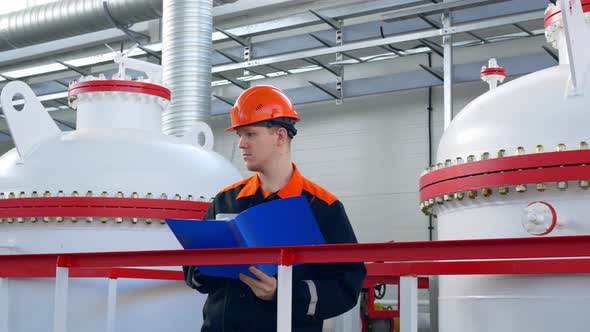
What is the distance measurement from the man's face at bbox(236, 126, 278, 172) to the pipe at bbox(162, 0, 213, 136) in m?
4.66

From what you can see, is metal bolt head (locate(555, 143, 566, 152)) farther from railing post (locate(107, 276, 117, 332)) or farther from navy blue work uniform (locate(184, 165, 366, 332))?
railing post (locate(107, 276, 117, 332))

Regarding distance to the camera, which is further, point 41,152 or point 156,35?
point 156,35

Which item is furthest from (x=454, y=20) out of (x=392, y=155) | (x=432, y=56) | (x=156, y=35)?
(x=156, y=35)

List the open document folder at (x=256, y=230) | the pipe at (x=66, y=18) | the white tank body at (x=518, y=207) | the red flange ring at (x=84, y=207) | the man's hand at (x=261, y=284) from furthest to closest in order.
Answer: the pipe at (x=66, y=18), the red flange ring at (x=84, y=207), the white tank body at (x=518, y=207), the man's hand at (x=261, y=284), the open document folder at (x=256, y=230)

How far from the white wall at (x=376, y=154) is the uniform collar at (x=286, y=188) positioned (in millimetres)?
7531

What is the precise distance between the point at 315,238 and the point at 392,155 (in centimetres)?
808

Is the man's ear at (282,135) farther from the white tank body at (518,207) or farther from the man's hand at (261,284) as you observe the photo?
the white tank body at (518,207)

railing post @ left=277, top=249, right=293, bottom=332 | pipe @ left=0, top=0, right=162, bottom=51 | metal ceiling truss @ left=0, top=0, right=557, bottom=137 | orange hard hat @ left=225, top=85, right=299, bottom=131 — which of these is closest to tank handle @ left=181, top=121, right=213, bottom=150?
orange hard hat @ left=225, top=85, right=299, bottom=131

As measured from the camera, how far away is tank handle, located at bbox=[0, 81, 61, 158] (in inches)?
213

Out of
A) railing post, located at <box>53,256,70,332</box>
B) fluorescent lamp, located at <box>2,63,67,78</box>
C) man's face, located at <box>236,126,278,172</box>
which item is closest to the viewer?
man's face, located at <box>236,126,278,172</box>

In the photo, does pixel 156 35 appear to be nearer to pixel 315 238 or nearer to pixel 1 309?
pixel 1 309

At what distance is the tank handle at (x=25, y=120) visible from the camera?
541 centimetres

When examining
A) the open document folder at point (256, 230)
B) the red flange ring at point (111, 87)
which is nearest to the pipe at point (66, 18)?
the red flange ring at point (111, 87)

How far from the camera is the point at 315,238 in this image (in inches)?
114
